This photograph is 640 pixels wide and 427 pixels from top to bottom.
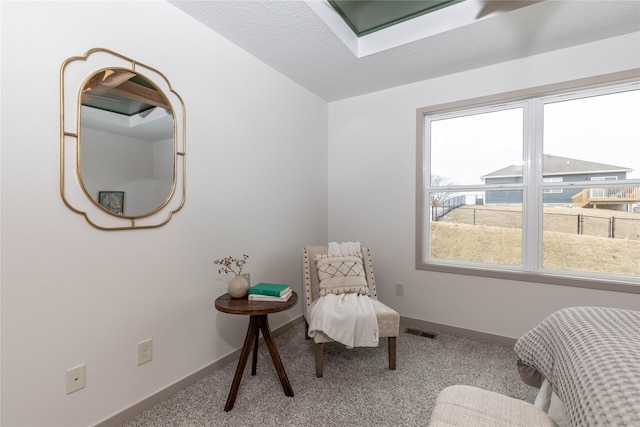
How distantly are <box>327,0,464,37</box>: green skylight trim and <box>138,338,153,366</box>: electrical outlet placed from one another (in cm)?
240

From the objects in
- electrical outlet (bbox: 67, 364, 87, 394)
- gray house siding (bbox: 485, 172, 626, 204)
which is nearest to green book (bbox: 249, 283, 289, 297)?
electrical outlet (bbox: 67, 364, 87, 394)

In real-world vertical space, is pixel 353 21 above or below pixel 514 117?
above

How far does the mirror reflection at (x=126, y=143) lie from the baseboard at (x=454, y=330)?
2.42 meters

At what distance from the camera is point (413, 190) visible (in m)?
2.86

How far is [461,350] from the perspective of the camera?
2.35 m

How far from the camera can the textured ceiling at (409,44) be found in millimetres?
1801

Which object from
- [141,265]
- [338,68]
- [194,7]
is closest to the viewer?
[141,265]

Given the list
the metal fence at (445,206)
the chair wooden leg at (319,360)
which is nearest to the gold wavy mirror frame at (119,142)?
the chair wooden leg at (319,360)

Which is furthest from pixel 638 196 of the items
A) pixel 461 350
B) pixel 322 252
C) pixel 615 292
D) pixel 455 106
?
pixel 322 252

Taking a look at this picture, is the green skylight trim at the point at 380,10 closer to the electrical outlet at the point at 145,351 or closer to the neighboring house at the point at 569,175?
the neighboring house at the point at 569,175

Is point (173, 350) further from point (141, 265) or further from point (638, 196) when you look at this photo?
point (638, 196)

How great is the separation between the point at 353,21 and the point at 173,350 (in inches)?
102

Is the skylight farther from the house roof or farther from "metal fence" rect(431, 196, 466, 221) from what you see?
"metal fence" rect(431, 196, 466, 221)

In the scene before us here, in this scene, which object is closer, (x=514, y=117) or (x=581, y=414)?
(x=581, y=414)
